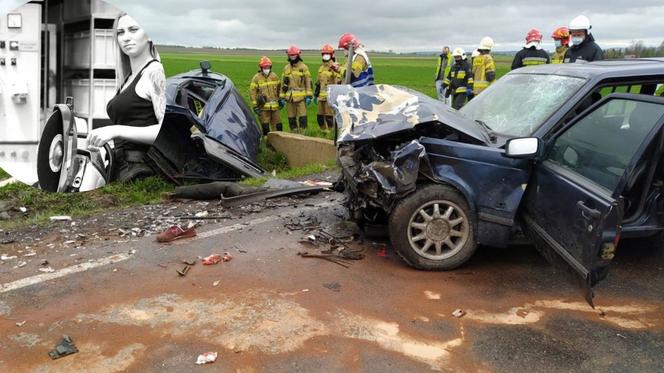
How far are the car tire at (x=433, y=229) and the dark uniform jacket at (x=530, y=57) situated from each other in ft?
22.3

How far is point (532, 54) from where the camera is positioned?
1037cm

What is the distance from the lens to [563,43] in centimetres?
1086

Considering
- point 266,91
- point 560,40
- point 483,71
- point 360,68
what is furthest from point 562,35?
point 266,91

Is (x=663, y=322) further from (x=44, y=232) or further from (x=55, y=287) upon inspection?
(x=44, y=232)

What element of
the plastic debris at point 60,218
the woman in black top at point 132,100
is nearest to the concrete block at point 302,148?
the plastic debris at point 60,218

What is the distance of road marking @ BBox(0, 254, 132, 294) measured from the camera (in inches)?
155

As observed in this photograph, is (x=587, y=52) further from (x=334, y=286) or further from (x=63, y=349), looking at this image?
(x=63, y=349)

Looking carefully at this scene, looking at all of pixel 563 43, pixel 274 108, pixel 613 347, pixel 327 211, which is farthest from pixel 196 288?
pixel 563 43

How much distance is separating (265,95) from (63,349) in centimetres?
919

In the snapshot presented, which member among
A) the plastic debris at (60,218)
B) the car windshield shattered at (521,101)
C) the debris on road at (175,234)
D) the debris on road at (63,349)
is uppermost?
the car windshield shattered at (521,101)

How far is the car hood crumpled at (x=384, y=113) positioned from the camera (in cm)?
437

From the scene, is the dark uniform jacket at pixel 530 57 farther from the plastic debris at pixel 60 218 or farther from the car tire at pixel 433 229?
the plastic debris at pixel 60 218

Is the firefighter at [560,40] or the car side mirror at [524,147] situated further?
the firefighter at [560,40]

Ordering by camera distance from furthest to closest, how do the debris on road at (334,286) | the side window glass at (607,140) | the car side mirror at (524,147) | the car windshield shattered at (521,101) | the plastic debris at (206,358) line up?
1. the car windshield shattered at (521,101)
2. the debris on road at (334,286)
3. the car side mirror at (524,147)
4. the side window glass at (607,140)
5. the plastic debris at (206,358)
